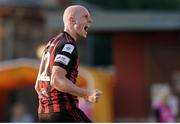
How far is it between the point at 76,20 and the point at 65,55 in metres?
0.32

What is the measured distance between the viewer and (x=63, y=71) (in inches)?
246

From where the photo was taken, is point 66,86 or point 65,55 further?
point 65,55

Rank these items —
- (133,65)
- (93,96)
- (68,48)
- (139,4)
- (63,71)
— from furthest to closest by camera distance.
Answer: (139,4), (133,65), (68,48), (63,71), (93,96)

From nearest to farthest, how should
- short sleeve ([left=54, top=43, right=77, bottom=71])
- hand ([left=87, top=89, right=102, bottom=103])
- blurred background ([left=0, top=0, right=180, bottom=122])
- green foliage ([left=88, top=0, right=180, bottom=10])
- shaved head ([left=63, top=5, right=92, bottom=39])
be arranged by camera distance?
hand ([left=87, top=89, right=102, bottom=103])
short sleeve ([left=54, top=43, right=77, bottom=71])
shaved head ([left=63, top=5, right=92, bottom=39])
blurred background ([left=0, top=0, right=180, bottom=122])
green foliage ([left=88, top=0, right=180, bottom=10])

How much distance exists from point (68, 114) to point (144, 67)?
14296mm

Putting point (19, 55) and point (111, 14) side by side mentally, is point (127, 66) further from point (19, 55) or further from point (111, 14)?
point (19, 55)

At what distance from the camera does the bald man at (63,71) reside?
248 inches

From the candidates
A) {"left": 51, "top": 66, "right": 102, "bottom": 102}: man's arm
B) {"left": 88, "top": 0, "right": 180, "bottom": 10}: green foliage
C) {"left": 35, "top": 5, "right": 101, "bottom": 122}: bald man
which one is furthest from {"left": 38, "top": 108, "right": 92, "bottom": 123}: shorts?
{"left": 88, "top": 0, "right": 180, "bottom": 10}: green foliage

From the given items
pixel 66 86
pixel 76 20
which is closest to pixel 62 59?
pixel 66 86

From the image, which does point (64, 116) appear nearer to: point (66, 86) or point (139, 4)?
point (66, 86)

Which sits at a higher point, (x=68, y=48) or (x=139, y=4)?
(x=139, y=4)

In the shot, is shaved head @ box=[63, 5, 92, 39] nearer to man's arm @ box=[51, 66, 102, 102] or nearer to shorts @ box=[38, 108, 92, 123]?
man's arm @ box=[51, 66, 102, 102]

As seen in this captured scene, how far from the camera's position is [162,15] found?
67.5 feet

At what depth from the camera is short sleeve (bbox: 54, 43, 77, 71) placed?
627 cm
